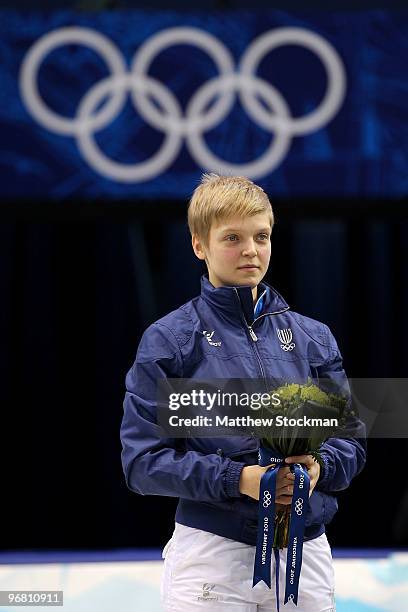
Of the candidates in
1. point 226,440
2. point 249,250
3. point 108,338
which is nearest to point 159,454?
point 226,440

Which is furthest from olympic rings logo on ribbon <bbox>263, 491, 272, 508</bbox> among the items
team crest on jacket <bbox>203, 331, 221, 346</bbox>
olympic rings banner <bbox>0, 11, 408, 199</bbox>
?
olympic rings banner <bbox>0, 11, 408, 199</bbox>

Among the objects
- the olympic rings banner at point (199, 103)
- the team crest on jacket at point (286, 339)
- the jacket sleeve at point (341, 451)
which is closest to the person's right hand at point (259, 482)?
the jacket sleeve at point (341, 451)

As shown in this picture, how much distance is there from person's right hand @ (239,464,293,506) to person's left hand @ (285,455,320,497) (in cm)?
1

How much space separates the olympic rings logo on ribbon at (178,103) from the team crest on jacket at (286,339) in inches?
110

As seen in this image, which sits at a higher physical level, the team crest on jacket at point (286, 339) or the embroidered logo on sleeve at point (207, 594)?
the team crest on jacket at point (286, 339)

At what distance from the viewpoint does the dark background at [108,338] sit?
217 inches

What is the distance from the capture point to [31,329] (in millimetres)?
5590

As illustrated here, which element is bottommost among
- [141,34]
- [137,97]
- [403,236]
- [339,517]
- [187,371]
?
[339,517]

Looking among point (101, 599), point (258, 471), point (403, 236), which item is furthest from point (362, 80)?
point (258, 471)

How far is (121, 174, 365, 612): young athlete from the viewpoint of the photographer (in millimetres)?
A: 2041

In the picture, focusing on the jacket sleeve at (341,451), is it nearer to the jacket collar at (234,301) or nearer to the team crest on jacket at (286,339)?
the team crest on jacket at (286,339)

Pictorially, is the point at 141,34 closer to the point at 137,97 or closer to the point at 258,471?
the point at 137,97

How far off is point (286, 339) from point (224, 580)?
1.85 ft

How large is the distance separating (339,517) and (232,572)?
362 centimetres
